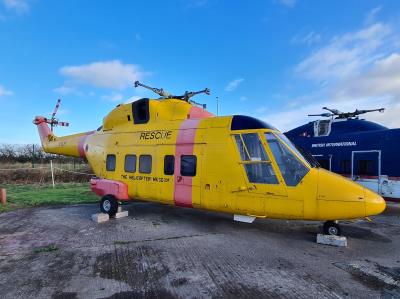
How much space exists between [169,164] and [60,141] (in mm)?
5498

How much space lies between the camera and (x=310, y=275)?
4.43 metres

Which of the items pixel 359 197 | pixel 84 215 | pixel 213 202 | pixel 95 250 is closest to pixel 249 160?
pixel 213 202

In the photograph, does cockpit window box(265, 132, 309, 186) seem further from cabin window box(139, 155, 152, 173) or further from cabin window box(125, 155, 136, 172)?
cabin window box(125, 155, 136, 172)

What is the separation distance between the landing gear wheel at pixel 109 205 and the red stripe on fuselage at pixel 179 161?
2.00 m

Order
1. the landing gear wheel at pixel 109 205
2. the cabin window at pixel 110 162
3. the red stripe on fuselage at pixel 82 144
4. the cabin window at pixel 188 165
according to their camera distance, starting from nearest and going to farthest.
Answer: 1. the cabin window at pixel 188 165
2. the landing gear wheel at pixel 109 205
3. the cabin window at pixel 110 162
4. the red stripe on fuselage at pixel 82 144

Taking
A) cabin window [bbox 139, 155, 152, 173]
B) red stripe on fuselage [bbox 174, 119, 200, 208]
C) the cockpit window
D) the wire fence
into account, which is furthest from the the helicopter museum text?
the wire fence

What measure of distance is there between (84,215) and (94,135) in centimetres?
256

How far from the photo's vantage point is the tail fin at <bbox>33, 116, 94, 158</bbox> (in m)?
9.95

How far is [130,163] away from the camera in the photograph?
27.1 feet

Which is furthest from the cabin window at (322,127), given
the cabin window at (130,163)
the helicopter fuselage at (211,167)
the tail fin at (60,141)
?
the tail fin at (60,141)

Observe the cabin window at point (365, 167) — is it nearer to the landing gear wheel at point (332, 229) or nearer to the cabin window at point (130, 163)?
the landing gear wheel at point (332, 229)

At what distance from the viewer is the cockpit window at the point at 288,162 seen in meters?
5.88

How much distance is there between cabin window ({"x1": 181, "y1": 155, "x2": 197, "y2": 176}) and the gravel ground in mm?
1367

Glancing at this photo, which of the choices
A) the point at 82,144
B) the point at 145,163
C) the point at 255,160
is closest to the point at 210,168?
the point at 255,160
